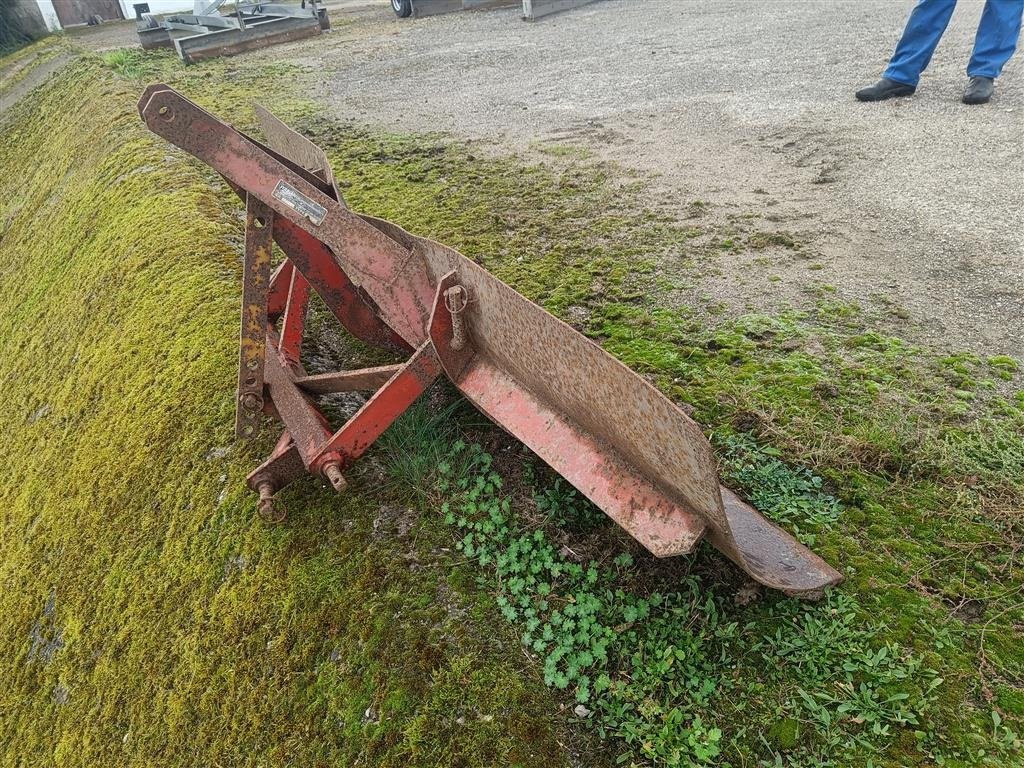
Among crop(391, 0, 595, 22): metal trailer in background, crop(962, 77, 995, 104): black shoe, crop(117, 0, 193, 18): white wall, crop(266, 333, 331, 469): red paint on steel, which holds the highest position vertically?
crop(117, 0, 193, 18): white wall

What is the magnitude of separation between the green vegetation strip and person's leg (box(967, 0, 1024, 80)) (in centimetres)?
295

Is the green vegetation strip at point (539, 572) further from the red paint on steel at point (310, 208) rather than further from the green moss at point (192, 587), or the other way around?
the red paint on steel at point (310, 208)

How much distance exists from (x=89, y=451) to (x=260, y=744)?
231cm

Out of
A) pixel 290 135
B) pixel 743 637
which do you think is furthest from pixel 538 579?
pixel 290 135

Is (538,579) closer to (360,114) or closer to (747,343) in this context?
(747,343)

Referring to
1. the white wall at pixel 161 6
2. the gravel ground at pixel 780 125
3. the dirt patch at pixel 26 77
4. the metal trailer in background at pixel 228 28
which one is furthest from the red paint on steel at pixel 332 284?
the white wall at pixel 161 6

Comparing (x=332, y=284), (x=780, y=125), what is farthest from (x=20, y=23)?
(x=332, y=284)

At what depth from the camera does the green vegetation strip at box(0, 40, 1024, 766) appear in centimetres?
188

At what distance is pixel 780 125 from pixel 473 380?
4.15 m

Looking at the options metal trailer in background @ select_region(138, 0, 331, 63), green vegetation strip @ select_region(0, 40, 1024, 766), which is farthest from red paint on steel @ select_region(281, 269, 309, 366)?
metal trailer in background @ select_region(138, 0, 331, 63)

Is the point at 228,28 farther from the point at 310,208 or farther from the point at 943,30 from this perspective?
the point at 310,208

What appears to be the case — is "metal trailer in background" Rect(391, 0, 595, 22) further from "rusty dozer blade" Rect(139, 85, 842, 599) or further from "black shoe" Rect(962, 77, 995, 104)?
"rusty dozer blade" Rect(139, 85, 842, 599)

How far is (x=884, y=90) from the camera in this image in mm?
5441

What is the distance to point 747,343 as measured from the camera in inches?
119
